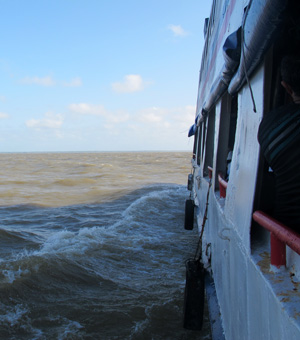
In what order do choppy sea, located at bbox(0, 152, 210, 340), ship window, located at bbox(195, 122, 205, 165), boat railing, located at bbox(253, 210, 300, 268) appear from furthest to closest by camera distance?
ship window, located at bbox(195, 122, 205, 165) < choppy sea, located at bbox(0, 152, 210, 340) < boat railing, located at bbox(253, 210, 300, 268)

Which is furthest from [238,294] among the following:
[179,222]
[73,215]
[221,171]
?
[73,215]

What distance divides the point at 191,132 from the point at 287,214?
1088cm

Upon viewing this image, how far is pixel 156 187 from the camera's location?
16188 millimetres

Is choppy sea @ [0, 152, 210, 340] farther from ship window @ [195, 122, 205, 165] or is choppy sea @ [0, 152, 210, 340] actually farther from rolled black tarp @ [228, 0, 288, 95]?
rolled black tarp @ [228, 0, 288, 95]

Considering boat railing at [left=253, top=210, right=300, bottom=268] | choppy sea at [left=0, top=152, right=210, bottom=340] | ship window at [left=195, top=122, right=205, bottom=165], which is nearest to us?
boat railing at [left=253, top=210, right=300, bottom=268]

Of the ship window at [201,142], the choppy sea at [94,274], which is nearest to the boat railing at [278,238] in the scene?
the choppy sea at [94,274]

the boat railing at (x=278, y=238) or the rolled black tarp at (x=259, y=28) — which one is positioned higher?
the rolled black tarp at (x=259, y=28)

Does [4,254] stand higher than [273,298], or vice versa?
[273,298]

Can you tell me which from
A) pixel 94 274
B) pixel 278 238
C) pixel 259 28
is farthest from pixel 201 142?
pixel 278 238

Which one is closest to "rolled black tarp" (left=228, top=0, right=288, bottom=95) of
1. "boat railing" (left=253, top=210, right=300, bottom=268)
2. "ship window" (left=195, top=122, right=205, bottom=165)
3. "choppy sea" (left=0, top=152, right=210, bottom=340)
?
"boat railing" (left=253, top=210, right=300, bottom=268)

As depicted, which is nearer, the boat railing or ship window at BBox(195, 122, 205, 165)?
the boat railing

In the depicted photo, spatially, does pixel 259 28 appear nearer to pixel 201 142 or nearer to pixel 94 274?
pixel 94 274

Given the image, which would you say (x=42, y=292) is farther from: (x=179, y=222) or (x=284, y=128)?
(x=179, y=222)

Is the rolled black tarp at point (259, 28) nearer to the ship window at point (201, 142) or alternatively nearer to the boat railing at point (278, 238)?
the boat railing at point (278, 238)
